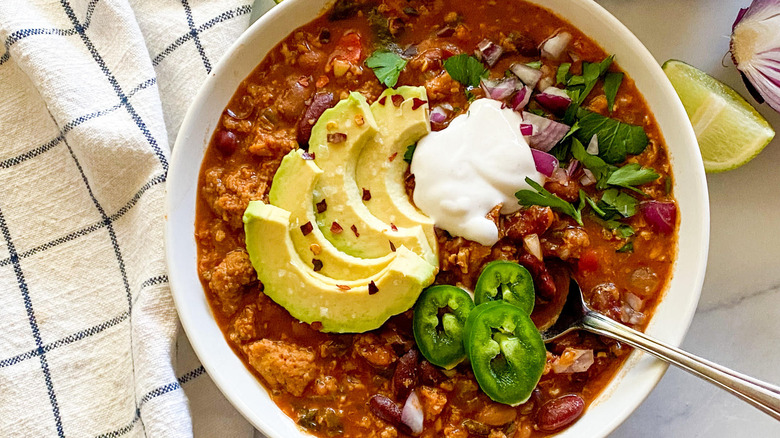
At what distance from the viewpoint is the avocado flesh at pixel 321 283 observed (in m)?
3.29

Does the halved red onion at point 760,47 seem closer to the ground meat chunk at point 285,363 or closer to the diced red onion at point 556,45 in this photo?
the diced red onion at point 556,45

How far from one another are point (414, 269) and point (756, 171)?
193 cm

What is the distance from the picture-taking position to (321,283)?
3.37 m

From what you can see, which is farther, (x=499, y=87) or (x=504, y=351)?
(x=499, y=87)

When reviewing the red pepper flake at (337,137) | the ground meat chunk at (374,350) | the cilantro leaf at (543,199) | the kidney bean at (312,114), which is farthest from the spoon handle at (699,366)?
the kidney bean at (312,114)

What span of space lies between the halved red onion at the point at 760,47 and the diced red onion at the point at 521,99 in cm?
111

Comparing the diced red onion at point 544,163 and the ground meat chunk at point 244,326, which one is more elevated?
the diced red onion at point 544,163

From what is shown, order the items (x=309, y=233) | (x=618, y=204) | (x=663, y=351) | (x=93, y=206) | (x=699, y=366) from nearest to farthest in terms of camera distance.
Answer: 1. (x=699, y=366)
2. (x=663, y=351)
3. (x=309, y=233)
4. (x=618, y=204)
5. (x=93, y=206)

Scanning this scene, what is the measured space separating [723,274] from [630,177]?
2.81 feet

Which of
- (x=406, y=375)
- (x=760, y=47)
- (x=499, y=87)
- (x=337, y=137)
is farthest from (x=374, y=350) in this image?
(x=760, y=47)

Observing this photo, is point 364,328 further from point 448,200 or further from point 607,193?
point 607,193

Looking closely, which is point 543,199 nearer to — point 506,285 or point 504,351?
point 506,285

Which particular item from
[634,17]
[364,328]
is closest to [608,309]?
[364,328]

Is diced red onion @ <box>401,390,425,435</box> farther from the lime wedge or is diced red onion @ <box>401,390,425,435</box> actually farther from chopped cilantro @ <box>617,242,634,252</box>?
the lime wedge
